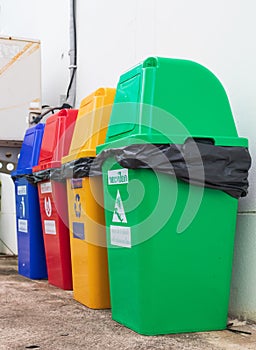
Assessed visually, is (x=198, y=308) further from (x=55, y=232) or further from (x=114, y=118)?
(x=55, y=232)

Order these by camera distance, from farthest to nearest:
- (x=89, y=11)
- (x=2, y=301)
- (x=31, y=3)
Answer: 1. (x=31, y=3)
2. (x=89, y=11)
3. (x=2, y=301)

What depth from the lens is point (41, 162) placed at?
4.57 m

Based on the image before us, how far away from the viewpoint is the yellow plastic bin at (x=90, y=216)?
342cm

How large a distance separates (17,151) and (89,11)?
164 cm

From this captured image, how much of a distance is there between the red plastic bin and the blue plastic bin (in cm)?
19

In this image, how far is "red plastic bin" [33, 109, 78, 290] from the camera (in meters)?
4.14

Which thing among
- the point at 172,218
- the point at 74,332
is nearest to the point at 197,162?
the point at 172,218

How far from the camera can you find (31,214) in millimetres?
4684

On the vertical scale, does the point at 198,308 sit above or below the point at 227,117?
below

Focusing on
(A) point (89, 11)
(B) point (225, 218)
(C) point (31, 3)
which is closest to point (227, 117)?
(B) point (225, 218)

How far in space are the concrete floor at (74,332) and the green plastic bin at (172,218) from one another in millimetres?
110

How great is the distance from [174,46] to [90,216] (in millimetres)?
1377

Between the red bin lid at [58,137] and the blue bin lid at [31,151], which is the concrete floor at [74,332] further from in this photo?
the blue bin lid at [31,151]

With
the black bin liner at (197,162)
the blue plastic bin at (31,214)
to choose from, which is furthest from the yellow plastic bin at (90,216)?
the blue plastic bin at (31,214)
